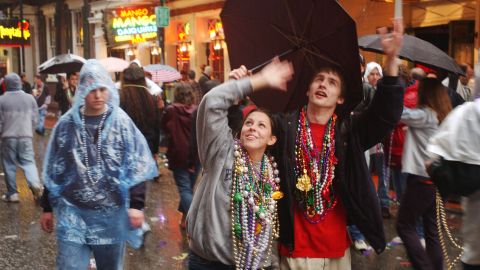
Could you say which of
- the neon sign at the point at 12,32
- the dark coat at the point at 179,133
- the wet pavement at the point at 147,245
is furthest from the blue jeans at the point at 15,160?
the neon sign at the point at 12,32

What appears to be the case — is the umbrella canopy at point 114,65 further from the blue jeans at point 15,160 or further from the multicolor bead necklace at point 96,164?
the multicolor bead necklace at point 96,164

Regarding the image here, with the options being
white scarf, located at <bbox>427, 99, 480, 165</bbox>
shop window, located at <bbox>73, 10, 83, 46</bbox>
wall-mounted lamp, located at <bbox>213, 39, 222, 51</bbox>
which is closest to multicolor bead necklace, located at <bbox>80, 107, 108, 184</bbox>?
white scarf, located at <bbox>427, 99, 480, 165</bbox>

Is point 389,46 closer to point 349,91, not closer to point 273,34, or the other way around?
point 349,91

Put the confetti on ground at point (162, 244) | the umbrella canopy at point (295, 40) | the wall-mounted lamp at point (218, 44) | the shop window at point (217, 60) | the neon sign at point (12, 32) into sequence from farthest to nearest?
the neon sign at point (12, 32)
the shop window at point (217, 60)
the wall-mounted lamp at point (218, 44)
the confetti on ground at point (162, 244)
the umbrella canopy at point (295, 40)

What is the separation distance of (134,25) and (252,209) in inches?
837

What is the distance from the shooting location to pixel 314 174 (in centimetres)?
320

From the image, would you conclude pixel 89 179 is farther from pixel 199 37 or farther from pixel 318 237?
pixel 199 37

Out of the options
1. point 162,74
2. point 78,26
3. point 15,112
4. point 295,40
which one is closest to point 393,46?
point 295,40

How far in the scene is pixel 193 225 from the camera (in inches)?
121

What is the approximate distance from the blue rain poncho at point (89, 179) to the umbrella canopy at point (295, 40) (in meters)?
0.91

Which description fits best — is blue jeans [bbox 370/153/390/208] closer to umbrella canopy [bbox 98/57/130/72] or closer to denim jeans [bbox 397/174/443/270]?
denim jeans [bbox 397/174/443/270]

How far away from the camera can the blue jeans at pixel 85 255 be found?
3670 millimetres

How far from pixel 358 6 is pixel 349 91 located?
3.66m

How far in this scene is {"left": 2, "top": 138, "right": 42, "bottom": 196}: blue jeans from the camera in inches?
350
